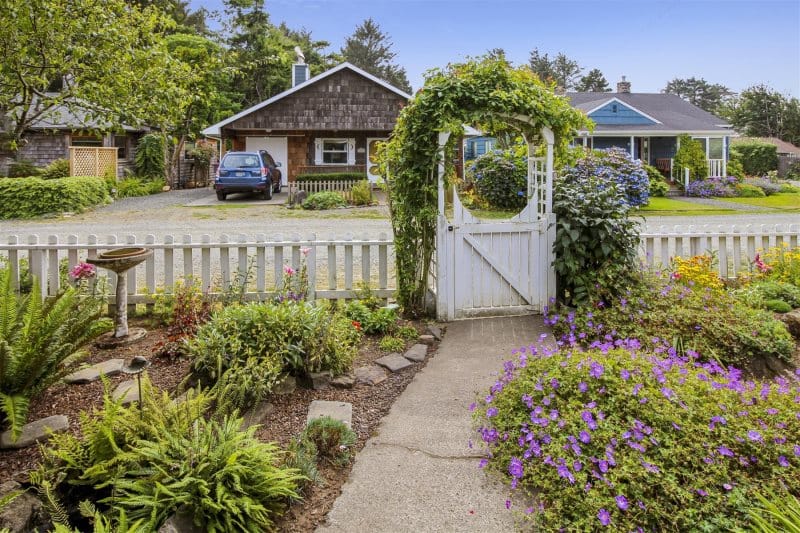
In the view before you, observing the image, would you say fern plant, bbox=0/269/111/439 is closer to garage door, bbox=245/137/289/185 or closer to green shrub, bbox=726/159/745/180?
garage door, bbox=245/137/289/185

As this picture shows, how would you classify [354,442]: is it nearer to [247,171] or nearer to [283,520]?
[283,520]

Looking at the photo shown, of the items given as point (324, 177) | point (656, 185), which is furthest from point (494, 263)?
point (656, 185)

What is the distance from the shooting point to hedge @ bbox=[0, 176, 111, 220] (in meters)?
15.6

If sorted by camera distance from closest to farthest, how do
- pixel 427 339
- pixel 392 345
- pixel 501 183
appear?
1. pixel 392 345
2. pixel 427 339
3. pixel 501 183

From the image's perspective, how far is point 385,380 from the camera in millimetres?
4340

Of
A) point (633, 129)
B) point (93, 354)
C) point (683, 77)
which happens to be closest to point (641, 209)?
point (633, 129)

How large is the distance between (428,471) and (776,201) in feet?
72.0

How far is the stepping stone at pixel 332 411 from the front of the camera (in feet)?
11.7

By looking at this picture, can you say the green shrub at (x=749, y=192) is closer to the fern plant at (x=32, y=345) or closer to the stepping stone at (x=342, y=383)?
the stepping stone at (x=342, y=383)

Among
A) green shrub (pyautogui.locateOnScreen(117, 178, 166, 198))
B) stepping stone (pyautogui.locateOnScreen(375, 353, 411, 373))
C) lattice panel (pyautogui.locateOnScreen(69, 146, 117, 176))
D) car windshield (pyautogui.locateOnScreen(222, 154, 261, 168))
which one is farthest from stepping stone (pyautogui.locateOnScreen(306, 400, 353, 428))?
lattice panel (pyautogui.locateOnScreen(69, 146, 117, 176))

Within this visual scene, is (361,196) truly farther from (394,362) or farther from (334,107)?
(394,362)

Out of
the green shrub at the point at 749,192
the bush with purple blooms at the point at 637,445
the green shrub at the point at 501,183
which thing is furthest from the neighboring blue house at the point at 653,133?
the bush with purple blooms at the point at 637,445

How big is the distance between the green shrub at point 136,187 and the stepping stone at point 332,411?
64.8ft

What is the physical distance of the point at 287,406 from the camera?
378 cm
